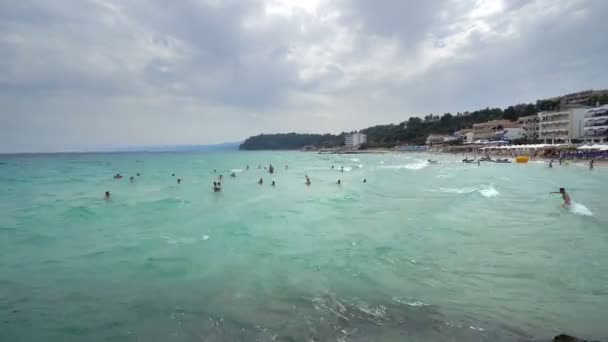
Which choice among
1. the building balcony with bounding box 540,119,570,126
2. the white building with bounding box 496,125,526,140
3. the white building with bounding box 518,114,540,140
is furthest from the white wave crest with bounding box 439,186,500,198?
the white building with bounding box 496,125,526,140

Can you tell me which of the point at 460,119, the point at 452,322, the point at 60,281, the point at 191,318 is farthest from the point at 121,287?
the point at 460,119

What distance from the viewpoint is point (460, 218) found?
1440 cm

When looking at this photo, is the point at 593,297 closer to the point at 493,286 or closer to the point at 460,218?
the point at 493,286

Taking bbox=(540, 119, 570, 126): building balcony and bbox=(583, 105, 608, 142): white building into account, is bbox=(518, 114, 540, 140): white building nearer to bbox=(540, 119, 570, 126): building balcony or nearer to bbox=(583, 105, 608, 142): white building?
bbox=(540, 119, 570, 126): building balcony

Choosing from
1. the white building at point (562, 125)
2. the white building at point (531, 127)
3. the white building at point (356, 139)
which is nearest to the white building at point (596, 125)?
the white building at point (562, 125)

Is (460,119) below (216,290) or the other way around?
the other way around

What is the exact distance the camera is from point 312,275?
27.0 feet

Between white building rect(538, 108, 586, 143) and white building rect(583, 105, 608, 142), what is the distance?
228 centimetres

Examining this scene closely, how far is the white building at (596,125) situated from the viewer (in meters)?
52.7

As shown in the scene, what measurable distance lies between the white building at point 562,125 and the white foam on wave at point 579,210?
53975 millimetres

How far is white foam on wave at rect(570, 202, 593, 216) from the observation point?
14.4 m

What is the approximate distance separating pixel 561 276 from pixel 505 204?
10776 mm

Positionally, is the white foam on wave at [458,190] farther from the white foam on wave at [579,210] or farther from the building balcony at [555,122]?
the building balcony at [555,122]

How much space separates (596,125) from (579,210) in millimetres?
53837
